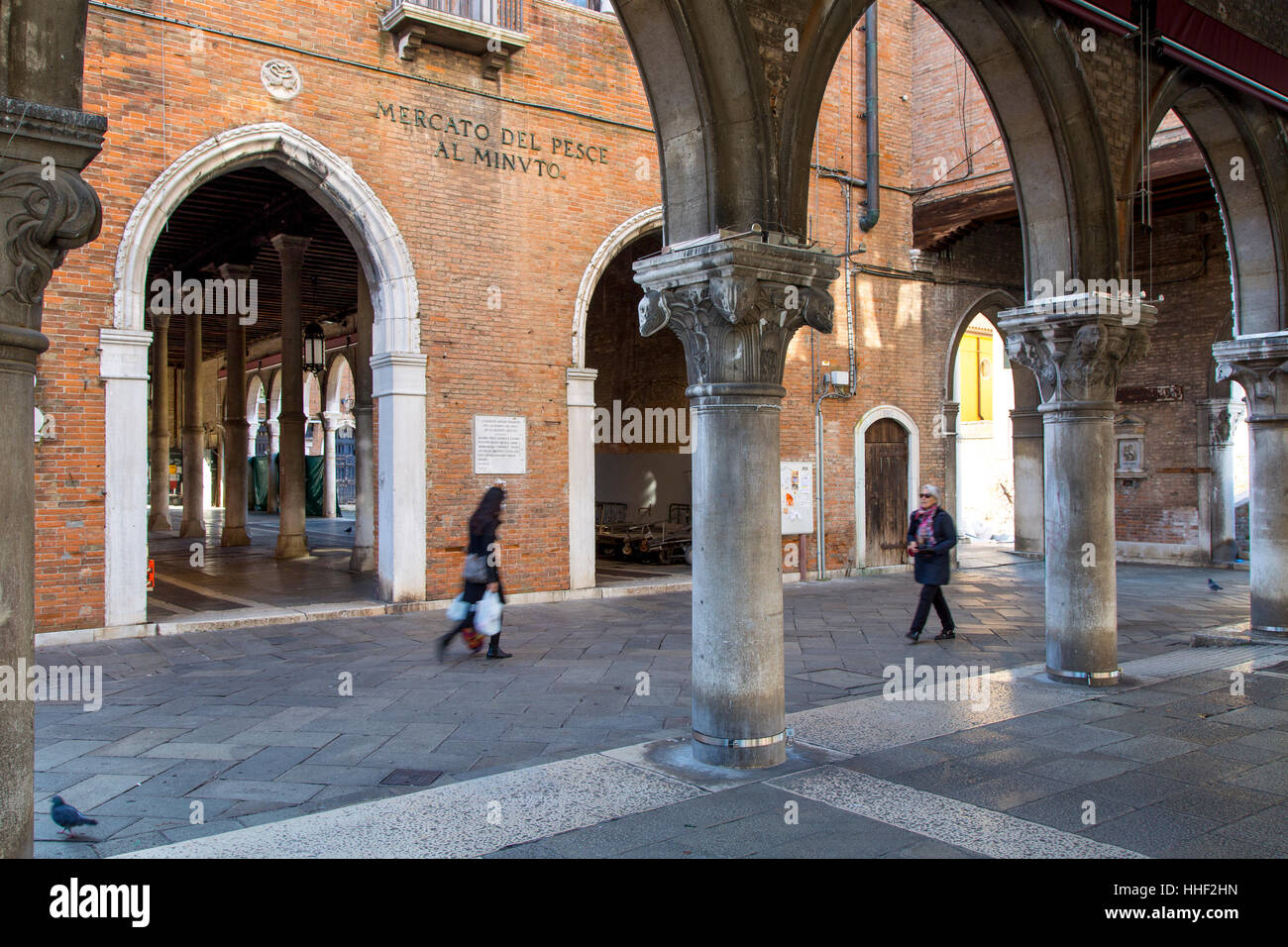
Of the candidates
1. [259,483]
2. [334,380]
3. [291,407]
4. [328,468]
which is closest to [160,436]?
[328,468]

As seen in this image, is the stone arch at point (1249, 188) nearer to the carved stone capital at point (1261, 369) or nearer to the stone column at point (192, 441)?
the carved stone capital at point (1261, 369)

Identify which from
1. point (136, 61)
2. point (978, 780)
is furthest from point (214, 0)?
point (978, 780)

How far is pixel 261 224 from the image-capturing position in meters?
14.9

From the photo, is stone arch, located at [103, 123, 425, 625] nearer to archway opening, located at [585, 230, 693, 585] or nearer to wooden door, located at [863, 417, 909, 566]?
archway opening, located at [585, 230, 693, 585]

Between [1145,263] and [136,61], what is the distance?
14.9m

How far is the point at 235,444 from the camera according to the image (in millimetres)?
18172

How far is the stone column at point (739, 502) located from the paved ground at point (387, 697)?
795mm

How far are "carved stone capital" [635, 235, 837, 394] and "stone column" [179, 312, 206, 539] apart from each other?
53.8 ft

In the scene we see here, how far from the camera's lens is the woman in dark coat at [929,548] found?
7.96m

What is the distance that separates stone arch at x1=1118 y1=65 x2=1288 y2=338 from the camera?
794cm

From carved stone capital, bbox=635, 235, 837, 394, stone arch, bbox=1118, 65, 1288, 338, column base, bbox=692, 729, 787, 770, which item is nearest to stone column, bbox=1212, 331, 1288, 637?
stone arch, bbox=1118, 65, 1288, 338

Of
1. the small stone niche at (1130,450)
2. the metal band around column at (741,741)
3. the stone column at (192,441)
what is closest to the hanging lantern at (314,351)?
the stone column at (192,441)

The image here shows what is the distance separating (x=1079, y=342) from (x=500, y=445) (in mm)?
5957
